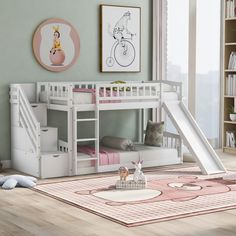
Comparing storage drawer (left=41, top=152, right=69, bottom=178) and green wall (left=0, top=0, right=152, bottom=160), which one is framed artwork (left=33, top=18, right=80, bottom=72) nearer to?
green wall (left=0, top=0, right=152, bottom=160)

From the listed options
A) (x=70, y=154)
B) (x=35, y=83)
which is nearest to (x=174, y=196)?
(x=70, y=154)

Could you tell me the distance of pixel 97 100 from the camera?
567cm

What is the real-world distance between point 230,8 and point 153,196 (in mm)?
3176

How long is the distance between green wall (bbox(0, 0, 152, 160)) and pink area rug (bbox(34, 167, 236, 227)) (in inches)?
49.5

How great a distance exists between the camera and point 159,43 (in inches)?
276

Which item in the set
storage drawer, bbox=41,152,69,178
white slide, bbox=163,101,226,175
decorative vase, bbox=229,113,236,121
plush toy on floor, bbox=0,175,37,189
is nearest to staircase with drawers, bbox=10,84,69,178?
storage drawer, bbox=41,152,69,178

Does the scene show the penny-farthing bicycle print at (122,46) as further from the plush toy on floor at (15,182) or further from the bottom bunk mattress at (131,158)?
the plush toy on floor at (15,182)

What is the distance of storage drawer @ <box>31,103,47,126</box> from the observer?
6.01m

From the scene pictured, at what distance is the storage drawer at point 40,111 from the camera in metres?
6.01

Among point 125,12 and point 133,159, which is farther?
point 125,12

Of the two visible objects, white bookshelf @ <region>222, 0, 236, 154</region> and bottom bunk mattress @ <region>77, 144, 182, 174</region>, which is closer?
bottom bunk mattress @ <region>77, 144, 182, 174</region>

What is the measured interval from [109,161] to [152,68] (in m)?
1.67

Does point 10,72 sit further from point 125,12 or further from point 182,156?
point 182,156

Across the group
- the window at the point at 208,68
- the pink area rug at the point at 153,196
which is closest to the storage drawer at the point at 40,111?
the pink area rug at the point at 153,196
